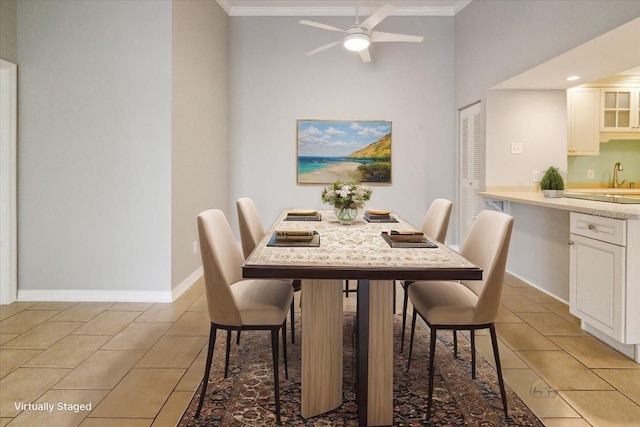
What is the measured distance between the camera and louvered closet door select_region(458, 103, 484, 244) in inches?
187

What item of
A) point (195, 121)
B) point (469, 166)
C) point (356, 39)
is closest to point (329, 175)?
point (469, 166)

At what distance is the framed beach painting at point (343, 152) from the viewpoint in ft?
17.7

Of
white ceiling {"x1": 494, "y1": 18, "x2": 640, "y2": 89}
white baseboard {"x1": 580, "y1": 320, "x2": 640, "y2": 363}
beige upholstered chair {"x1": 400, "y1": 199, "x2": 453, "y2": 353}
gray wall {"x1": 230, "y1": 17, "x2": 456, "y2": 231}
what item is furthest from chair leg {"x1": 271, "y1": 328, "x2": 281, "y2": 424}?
gray wall {"x1": 230, "y1": 17, "x2": 456, "y2": 231}

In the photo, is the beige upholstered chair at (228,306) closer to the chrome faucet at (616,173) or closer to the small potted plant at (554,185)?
the small potted plant at (554,185)

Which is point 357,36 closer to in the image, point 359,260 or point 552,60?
point 552,60

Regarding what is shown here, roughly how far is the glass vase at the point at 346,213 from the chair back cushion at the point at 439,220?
0.59 meters

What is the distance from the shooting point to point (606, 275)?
2553mm

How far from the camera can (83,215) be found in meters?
3.53

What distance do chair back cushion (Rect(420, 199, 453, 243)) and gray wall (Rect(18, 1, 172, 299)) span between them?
2.15 metres

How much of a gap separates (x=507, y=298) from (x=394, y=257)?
95.4 inches

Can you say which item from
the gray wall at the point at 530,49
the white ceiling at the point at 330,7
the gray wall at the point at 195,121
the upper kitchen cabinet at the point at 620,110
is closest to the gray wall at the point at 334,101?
the white ceiling at the point at 330,7

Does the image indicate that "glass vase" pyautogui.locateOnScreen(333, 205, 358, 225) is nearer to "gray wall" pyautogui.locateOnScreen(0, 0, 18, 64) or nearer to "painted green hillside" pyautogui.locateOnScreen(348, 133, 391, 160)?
"painted green hillside" pyautogui.locateOnScreen(348, 133, 391, 160)

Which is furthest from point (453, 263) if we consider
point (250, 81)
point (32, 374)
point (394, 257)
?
point (250, 81)

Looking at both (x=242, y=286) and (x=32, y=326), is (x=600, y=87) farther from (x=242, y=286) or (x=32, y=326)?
(x=32, y=326)
